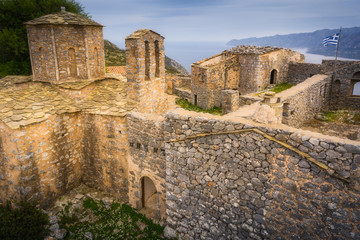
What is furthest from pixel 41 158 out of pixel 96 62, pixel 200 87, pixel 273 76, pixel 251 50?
pixel 273 76

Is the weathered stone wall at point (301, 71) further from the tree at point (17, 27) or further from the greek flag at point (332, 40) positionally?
the tree at point (17, 27)

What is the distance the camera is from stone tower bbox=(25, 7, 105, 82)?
10.5 metres

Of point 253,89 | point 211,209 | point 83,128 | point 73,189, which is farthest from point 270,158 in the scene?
point 253,89

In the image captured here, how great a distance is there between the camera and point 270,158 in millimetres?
5562

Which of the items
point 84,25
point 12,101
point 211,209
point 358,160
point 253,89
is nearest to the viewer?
point 358,160

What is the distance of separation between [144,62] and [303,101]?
23.9ft

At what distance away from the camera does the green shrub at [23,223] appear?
7193 millimetres

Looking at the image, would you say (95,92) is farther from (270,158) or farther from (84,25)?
(270,158)

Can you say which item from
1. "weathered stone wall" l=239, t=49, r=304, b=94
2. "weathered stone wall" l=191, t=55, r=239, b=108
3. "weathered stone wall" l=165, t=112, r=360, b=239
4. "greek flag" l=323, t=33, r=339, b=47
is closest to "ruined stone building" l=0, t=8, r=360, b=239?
"weathered stone wall" l=165, t=112, r=360, b=239

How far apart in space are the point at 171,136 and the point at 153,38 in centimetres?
475

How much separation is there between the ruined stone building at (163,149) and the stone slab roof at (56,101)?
5 cm

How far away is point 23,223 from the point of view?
751 centimetres

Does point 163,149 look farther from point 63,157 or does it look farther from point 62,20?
point 62,20

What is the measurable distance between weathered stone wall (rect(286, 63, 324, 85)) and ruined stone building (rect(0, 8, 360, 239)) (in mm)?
4214
